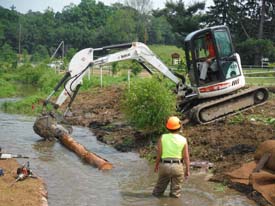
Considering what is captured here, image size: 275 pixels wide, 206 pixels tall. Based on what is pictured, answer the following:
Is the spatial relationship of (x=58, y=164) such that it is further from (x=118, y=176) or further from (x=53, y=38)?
(x=53, y=38)

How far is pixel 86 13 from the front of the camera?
12850 cm

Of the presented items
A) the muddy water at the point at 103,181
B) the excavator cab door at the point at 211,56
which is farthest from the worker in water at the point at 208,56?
the muddy water at the point at 103,181

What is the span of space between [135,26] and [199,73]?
299ft

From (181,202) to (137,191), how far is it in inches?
49.0

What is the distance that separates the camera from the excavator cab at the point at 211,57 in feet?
54.0

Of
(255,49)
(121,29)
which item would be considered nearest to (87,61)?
(255,49)

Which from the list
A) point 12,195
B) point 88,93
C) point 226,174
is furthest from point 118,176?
point 88,93

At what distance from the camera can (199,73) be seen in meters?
16.8

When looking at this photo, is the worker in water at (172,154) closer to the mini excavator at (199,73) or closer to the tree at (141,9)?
the mini excavator at (199,73)

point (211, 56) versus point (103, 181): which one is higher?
point (211, 56)

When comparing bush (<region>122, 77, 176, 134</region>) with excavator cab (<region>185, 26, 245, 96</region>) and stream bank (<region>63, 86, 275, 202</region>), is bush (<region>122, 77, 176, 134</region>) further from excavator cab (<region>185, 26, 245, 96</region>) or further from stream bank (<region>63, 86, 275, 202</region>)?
excavator cab (<region>185, 26, 245, 96</region>)

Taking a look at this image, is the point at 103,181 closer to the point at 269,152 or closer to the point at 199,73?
the point at 269,152

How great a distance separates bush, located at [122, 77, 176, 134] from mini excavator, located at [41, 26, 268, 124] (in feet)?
5.06

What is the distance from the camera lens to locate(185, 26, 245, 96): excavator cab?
1647cm
